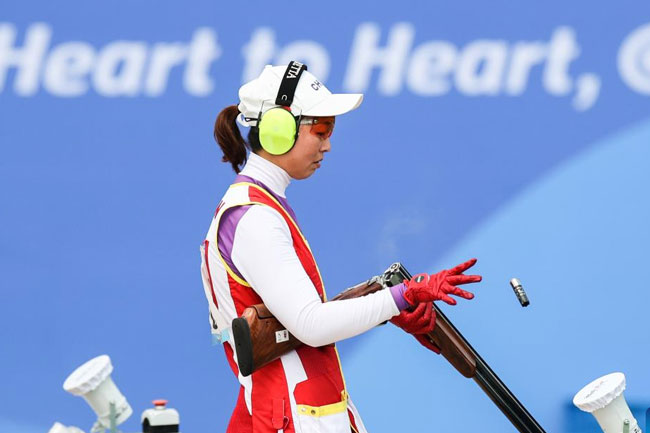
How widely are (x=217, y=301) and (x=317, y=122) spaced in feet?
1.57

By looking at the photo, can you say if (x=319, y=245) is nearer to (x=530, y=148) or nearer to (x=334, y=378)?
(x=530, y=148)

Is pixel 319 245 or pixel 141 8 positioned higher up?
pixel 141 8

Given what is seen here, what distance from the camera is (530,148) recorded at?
4.04 m

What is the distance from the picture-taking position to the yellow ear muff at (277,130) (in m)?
2.60

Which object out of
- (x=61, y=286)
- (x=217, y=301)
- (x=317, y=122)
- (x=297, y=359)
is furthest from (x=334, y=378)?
(x=61, y=286)

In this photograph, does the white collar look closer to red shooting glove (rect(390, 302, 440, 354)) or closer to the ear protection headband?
the ear protection headband

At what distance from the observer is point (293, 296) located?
8.04 ft

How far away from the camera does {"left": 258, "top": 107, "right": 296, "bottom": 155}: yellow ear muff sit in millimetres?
2604

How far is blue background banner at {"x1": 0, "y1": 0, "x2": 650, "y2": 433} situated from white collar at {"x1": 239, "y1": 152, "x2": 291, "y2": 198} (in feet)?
4.66

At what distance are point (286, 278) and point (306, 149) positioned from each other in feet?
1.18

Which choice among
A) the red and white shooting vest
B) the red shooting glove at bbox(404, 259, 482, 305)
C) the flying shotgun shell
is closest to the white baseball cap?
the red and white shooting vest

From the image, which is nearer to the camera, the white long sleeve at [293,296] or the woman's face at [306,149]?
the white long sleeve at [293,296]

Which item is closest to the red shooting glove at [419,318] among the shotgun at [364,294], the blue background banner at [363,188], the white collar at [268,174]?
the shotgun at [364,294]

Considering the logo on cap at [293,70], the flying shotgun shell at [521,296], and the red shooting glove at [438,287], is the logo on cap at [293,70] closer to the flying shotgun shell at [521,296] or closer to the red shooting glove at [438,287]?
the red shooting glove at [438,287]
